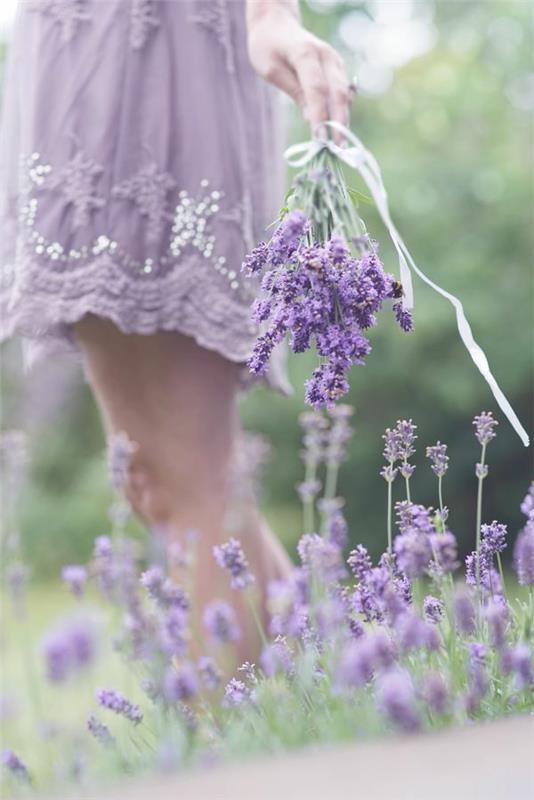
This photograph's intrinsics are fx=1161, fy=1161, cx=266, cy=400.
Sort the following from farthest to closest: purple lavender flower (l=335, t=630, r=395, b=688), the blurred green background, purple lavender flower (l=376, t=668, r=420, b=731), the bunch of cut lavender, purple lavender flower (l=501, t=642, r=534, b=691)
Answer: the blurred green background → the bunch of cut lavender → purple lavender flower (l=501, t=642, r=534, b=691) → purple lavender flower (l=335, t=630, r=395, b=688) → purple lavender flower (l=376, t=668, r=420, b=731)

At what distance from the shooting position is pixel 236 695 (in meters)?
1.49

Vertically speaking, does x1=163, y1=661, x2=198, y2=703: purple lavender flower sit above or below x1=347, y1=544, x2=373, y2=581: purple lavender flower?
below

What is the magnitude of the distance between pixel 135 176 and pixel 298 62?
429 millimetres

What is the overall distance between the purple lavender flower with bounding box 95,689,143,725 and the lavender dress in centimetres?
68

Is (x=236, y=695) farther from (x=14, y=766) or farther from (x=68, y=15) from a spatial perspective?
(x=68, y=15)

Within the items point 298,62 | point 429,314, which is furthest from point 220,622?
point 429,314

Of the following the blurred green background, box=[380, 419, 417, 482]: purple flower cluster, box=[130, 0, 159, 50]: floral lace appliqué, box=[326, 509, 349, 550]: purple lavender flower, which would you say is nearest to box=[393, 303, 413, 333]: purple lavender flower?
box=[380, 419, 417, 482]: purple flower cluster

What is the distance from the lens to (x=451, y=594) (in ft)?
4.85

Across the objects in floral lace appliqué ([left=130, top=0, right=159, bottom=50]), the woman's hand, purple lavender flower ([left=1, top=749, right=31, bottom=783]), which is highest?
floral lace appliqué ([left=130, top=0, right=159, bottom=50])

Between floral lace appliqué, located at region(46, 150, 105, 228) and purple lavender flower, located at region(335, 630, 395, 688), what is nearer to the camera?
purple lavender flower, located at region(335, 630, 395, 688)

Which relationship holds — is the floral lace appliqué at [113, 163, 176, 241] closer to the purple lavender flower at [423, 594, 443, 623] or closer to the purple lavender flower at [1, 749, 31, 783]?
the purple lavender flower at [423, 594, 443, 623]

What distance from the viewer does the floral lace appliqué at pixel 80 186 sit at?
204cm

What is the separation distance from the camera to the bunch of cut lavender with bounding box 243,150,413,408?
1.49 meters

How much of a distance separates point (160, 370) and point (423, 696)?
109cm
